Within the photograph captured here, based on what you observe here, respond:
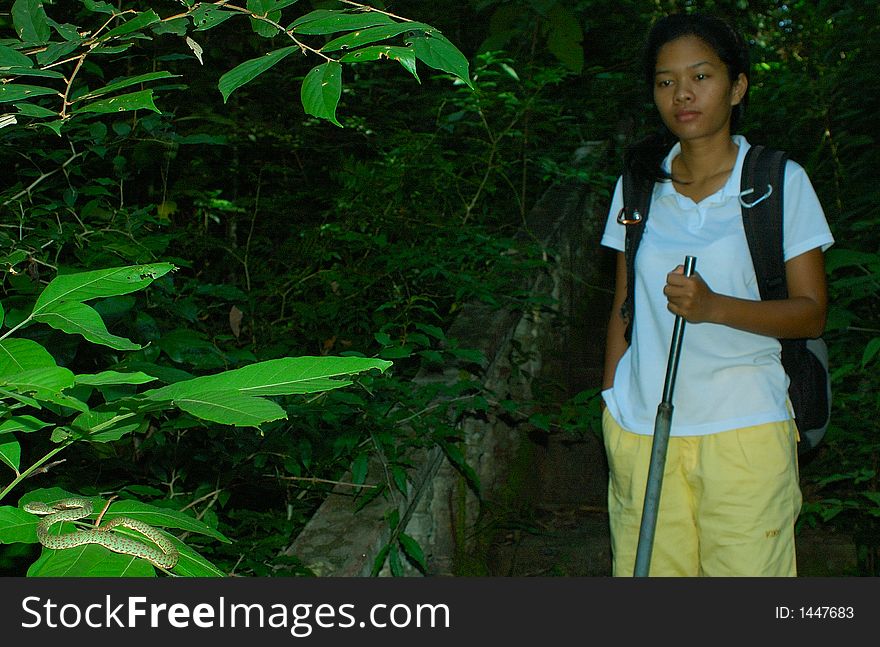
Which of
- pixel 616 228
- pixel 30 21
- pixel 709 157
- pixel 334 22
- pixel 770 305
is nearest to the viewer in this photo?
pixel 334 22

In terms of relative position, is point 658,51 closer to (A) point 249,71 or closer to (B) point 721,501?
(B) point 721,501

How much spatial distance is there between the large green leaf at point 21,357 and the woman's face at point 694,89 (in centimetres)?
192

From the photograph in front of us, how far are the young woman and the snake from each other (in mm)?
1624

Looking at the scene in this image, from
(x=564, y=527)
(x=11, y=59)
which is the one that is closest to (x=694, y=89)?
(x=11, y=59)

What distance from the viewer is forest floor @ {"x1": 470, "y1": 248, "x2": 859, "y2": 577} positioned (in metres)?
4.09

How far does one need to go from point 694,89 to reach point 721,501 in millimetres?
1114

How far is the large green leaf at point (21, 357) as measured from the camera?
124cm

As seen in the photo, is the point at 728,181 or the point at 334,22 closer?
the point at 334,22

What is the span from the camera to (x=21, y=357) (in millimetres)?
1271

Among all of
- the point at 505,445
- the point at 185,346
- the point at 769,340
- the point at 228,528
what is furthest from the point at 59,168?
the point at 769,340

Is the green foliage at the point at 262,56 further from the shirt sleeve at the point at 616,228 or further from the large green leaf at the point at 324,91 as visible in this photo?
the shirt sleeve at the point at 616,228

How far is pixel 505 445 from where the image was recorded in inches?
170

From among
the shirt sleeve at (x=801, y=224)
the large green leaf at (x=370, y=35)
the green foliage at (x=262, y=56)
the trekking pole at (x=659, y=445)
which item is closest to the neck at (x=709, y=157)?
the shirt sleeve at (x=801, y=224)

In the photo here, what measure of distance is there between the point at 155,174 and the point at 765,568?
3578 mm
